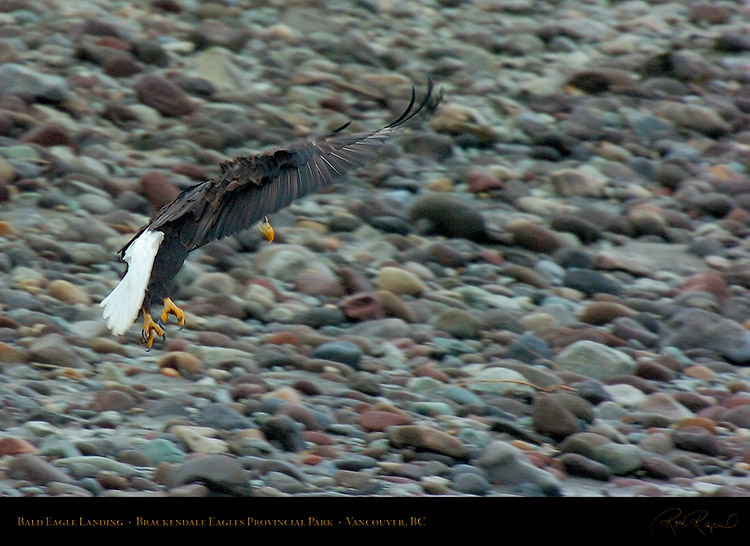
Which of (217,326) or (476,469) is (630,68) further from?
(476,469)

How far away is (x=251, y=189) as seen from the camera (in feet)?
17.9

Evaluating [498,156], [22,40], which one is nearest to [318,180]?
[498,156]

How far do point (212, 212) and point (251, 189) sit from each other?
19cm

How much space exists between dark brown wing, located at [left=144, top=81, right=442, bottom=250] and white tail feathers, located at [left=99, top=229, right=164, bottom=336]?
88mm

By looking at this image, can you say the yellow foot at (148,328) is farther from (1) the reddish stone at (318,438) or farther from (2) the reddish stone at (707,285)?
(2) the reddish stone at (707,285)

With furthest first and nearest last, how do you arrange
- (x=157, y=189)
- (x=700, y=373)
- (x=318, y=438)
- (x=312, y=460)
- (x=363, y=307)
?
(x=157, y=189) < (x=363, y=307) < (x=700, y=373) < (x=318, y=438) < (x=312, y=460)

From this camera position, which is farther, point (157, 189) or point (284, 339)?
point (157, 189)

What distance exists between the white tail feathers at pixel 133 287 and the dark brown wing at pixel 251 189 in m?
0.09

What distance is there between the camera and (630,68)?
11148mm

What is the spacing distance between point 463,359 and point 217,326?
126cm

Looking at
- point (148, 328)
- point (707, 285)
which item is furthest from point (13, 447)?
point (707, 285)

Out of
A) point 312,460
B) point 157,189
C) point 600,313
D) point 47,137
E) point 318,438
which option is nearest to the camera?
point 312,460

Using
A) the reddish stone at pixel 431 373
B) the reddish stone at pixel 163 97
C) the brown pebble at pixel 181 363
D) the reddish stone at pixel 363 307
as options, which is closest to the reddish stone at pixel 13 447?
the brown pebble at pixel 181 363

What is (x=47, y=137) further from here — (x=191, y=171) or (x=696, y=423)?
(x=696, y=423)
